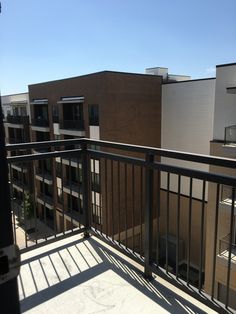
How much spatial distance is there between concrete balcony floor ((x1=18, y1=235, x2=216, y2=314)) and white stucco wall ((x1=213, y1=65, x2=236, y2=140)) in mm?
9238

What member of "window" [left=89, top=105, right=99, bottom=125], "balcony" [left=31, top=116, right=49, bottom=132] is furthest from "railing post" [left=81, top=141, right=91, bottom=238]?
"balcony" [left=31, top=116, right=49, bottom=132]

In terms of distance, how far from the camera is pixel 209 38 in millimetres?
13594

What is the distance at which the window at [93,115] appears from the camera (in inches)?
533

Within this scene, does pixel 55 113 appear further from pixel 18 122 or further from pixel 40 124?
pixel 18 122

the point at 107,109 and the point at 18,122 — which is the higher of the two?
the point at 107,109

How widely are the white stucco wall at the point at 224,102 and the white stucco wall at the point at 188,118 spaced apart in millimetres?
1826

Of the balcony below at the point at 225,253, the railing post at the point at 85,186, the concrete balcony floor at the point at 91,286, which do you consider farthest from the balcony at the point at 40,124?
the concrete balcony floor at the point at 91,286

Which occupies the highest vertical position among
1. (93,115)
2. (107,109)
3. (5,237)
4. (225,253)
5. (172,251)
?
(107,109)

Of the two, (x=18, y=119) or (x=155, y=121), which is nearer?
(x=155, y=121)

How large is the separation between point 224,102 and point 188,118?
3.23m

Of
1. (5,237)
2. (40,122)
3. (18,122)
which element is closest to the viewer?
(5,237)

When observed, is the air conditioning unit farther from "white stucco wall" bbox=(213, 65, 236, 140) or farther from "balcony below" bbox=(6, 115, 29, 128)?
"balcony below" bbox=(6, 115, 29, 128)

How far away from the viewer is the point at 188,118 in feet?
45.1

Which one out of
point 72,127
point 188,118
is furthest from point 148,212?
point 72,127
